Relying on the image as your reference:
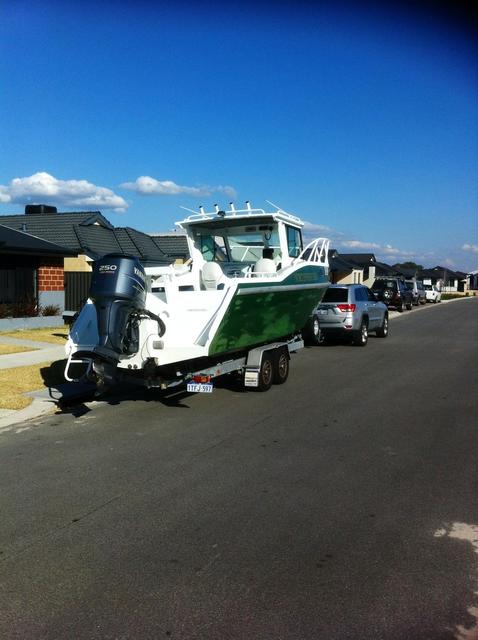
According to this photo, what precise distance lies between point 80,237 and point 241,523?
2215cm

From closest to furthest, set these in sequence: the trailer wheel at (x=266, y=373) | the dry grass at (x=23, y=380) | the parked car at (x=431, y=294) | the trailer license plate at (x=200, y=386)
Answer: the trailer license plate at (x=200, y=386), the dry grass at (x=23, y=380), the trailer wheel at (x=266, y=373), the parked car at (x=431, y=294)

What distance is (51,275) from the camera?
2138 centimetres

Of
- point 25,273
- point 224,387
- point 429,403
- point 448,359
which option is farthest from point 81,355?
point 25,273

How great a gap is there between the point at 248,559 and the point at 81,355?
15.8 ft

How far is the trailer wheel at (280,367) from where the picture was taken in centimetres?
1152

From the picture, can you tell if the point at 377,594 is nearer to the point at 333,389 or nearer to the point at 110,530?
the point at 110,530

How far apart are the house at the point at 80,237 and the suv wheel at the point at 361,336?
8465mm

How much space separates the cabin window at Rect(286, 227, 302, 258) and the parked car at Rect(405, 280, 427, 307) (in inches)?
1258

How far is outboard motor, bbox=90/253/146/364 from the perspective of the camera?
8.44 meters

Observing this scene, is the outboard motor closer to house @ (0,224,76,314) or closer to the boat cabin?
the boat cabin

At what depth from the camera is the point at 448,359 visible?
1567 centimetres

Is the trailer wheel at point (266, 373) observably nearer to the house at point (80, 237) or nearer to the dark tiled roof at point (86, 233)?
the house at point (80, 237)

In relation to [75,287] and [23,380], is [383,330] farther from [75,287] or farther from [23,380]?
[23,380]

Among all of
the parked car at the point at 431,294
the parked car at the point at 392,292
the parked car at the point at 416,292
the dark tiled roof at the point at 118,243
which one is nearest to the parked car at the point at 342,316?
the dark tiled roof at the point at 118,243
